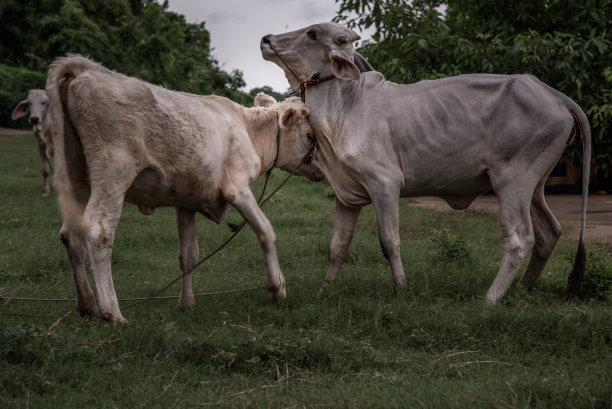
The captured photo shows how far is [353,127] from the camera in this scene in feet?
16.8

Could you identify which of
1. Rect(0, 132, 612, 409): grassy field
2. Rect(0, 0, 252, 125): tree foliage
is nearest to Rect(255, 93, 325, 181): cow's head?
Rect(0, 132, 612, 409): grassy field

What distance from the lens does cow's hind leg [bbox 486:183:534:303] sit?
4.88m

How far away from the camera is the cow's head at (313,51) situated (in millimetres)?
5068

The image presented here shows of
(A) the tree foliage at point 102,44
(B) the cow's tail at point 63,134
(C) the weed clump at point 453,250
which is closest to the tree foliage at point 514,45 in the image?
(C) the weed clump at point 453,250

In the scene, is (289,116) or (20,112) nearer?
(289,116)

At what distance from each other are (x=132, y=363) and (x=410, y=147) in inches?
101

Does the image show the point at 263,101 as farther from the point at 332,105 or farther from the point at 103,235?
the point at 103,235

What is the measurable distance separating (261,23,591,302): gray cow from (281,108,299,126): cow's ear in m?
0.16

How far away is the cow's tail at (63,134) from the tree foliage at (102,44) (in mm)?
15978

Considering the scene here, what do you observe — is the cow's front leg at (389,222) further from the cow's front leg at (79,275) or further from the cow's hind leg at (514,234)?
the cow's front leg at (79,275)

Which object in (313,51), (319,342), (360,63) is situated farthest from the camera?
(360,63)

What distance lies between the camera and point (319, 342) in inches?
148

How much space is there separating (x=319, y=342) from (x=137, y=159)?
5.27 ft

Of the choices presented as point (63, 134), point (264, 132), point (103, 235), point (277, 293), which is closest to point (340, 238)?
point (277, 293)
